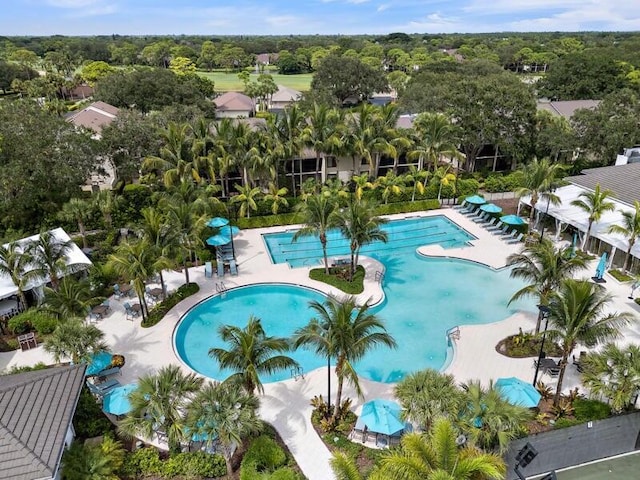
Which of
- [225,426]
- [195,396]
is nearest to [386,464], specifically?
[225,426]

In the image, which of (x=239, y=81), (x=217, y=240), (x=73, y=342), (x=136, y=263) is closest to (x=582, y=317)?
(x=73, y=342)

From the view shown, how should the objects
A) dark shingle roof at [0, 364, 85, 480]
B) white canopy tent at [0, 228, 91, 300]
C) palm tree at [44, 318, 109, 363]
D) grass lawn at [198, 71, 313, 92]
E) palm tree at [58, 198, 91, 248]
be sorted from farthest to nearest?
grass lawn at [198, 71, 313, 92], palm tree at [58, 198, 91, 248], white canopy tent at [0, 228, 91, 300], palm tree at [44, 318, 109, 363], dark shingle roof at [0, 364, 85, 480]

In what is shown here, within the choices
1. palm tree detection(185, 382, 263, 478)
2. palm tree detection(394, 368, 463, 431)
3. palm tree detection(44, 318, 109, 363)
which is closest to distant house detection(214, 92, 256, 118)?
palm tree detection(44, 318, 109, 363)

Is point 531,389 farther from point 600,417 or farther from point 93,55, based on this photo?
point 93,55

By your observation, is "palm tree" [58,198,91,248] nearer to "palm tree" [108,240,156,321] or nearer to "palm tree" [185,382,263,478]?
"palm tree" [108,240,156,321]

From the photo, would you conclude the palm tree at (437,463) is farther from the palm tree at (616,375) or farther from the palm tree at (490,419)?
the palm tree at (616,375)

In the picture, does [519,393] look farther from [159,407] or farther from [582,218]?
[582,218]

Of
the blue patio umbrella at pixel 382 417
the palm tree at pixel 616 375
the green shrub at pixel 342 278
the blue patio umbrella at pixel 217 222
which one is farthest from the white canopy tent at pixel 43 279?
the palm tree at pixel 616 375
